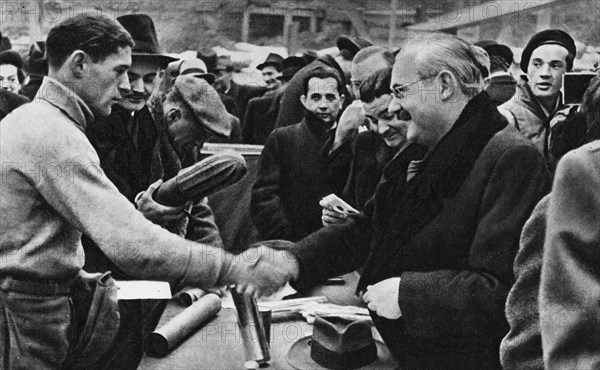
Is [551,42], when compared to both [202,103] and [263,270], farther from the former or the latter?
[263,270]

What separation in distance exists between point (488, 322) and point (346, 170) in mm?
2101

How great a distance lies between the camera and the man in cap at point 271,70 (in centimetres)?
848

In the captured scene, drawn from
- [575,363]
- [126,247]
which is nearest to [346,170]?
[126,247]

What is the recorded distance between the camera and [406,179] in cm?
236

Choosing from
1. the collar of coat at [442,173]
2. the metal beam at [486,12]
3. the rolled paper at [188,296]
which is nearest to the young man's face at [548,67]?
the metal beam at [486,12]

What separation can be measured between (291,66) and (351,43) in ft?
7.59

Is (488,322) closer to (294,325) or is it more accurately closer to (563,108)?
(294,325)

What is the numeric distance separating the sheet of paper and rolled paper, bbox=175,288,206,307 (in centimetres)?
23

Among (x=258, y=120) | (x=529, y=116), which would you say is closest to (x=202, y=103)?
(x=529, y=116)

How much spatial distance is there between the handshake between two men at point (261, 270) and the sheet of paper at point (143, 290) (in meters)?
0.25

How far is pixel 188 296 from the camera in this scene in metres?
2.94

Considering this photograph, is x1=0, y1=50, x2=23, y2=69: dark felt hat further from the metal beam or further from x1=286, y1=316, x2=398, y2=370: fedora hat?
x1=286, y1=316, x2=398, y2=370: fedora hat

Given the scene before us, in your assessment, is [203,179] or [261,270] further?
[203,179]

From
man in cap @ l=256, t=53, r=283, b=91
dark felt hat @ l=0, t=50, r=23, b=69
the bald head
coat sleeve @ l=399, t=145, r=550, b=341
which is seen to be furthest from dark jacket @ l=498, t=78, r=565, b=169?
man in cap @ l=256, t=53, r=283, b=91
